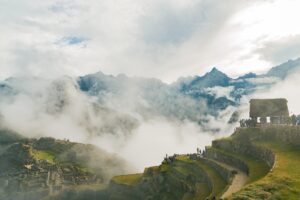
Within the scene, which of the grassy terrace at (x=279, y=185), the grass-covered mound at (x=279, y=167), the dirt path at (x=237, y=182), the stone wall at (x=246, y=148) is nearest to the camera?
the grassy terrace at (x=279, y=185)

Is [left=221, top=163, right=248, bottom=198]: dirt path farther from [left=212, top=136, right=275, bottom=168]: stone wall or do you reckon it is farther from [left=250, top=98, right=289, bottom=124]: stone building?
[left=250, top=98, right=289, bottom=124]: stone building

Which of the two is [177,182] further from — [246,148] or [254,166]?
[254,166]

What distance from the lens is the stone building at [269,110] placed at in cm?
12925

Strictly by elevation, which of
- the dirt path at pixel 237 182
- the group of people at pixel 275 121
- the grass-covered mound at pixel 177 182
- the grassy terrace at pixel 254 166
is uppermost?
the group of people at pixel 275 121

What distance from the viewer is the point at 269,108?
427 feet

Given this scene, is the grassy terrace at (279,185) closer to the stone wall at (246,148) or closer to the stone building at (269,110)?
the stone wall at (246,148)

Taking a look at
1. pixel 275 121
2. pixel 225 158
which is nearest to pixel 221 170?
pixel 225 158

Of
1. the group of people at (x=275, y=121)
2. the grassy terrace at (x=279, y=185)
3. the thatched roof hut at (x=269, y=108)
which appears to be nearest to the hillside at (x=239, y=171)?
the grassy terrace at (x=279, y=185)

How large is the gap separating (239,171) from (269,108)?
3852 centimetres

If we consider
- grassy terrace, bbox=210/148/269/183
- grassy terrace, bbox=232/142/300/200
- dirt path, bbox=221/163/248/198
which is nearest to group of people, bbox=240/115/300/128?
grassy terrace, bbox=210/148/269/183

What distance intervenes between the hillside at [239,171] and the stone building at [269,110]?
31.7ft

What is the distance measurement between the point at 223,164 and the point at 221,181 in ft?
43.0

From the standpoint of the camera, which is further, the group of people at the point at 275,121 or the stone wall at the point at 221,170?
the group of people at the point at 275,121

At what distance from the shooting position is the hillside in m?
54.8
